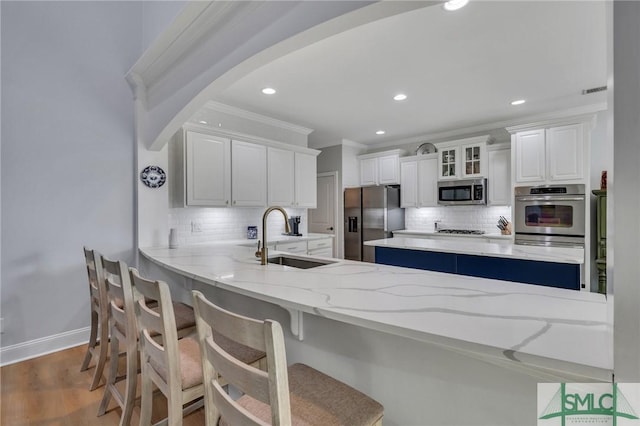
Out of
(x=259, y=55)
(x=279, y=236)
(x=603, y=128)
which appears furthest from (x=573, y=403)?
(x=603, y=128)

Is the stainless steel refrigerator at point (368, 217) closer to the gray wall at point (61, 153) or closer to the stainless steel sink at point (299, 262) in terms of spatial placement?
the stainless steel sink at point (299, 262)

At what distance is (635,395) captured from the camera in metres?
0.64

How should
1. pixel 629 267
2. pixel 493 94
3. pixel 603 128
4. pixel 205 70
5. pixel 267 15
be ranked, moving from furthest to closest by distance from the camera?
pixel 603 128
pixel 493 94
pixel 205 70
pixel 267 15
pixel 629 267

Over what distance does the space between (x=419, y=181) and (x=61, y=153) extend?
5.01 meters

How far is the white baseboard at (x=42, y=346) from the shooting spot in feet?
8.00

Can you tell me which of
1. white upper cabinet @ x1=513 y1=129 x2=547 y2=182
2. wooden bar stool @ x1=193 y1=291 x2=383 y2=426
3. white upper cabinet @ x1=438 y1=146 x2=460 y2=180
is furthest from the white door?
wooden bar stool @ x1=193 y1=291 x2=383 y2=426

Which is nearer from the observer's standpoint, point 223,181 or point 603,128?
point 223,181

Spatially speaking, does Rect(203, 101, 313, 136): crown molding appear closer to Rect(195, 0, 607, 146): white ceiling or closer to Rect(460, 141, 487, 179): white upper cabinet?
Rect(195, 0, 607, 146): white ceiling

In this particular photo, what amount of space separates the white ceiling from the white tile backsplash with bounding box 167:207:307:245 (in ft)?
4.77

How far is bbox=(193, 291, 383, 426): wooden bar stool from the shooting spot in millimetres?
754

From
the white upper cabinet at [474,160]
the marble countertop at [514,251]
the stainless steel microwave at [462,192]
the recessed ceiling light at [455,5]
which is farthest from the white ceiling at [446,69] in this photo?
the marble countertop at [514,251]

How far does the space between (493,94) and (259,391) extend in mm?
4090

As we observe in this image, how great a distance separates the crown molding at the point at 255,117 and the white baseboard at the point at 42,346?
9.25 ft

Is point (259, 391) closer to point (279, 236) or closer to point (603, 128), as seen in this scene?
point (279, 236)
